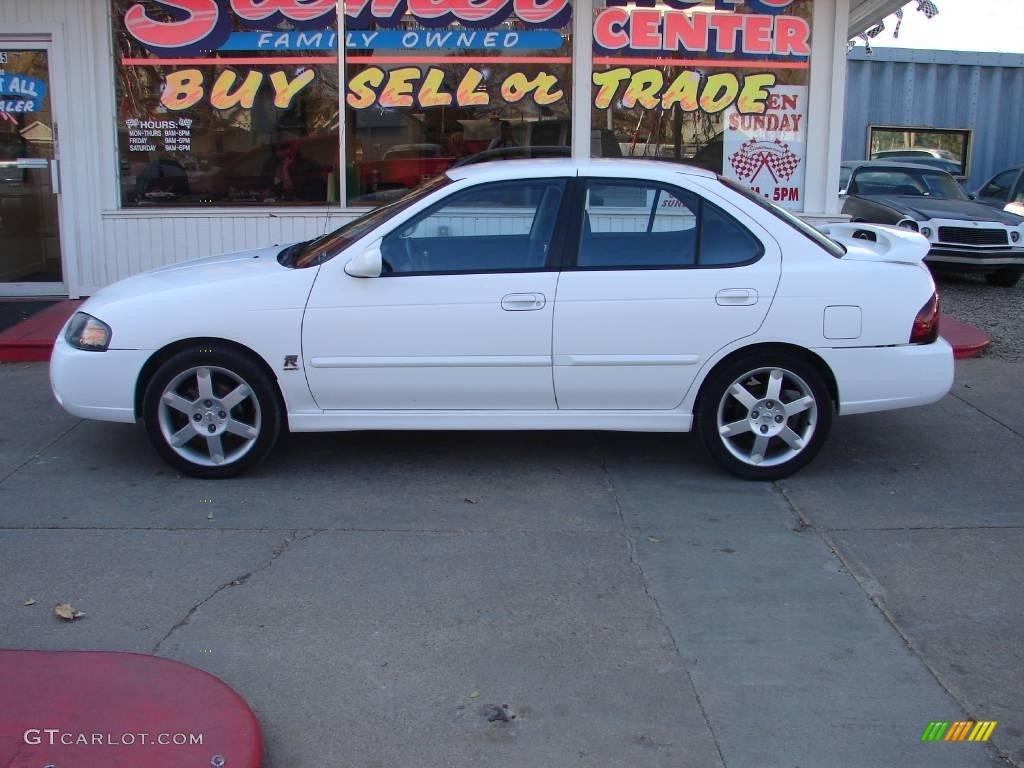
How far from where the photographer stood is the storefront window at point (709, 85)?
1016 centimetres

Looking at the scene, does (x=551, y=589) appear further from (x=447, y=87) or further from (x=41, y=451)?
(x=447, y=87)

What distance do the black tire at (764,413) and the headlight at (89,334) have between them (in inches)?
123

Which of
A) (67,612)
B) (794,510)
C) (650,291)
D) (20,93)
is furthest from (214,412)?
(20,93)

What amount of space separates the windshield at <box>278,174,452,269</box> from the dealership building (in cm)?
403

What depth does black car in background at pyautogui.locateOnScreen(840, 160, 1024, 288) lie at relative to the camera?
1205 cm

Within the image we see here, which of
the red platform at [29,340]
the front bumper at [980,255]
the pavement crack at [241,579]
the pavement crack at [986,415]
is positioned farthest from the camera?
the front bumper at [980,255]

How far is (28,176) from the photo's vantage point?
1020 centimetres

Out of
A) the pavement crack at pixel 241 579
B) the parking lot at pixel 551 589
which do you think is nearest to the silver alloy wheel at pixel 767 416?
the parking lot at pixel 551 589

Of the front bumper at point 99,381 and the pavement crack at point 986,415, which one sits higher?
the front bumper at point 99,381

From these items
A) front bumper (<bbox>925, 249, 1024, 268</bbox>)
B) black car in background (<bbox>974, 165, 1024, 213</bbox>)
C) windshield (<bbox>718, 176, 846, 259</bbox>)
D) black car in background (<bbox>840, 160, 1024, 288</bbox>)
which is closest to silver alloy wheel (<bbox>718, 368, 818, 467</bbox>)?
windshield (<bbox>718, 176, 846, 259</bbox>)

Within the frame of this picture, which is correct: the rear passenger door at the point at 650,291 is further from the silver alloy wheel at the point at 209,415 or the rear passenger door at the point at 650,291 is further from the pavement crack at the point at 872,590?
the silver alloy wheel at the point at 209,415

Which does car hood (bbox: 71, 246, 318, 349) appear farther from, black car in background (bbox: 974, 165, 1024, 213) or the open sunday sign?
black car in background (bbox: 974, 165, 1024, 213)

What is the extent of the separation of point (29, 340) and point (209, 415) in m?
3.48

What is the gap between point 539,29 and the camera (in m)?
10.1
